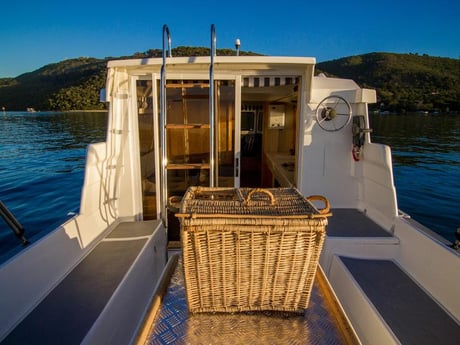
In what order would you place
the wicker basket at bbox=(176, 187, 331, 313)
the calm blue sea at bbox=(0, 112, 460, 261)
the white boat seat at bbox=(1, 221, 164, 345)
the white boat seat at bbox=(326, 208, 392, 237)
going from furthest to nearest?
the calm blue sea at bbox=(0, 112, 460, 261) → the white boat seat at bbox=(326, 208, 392, 237) → the white boat seat at bbox=(1, 221, 164, 345) → the wicker basket at bbox=(176, 187, 331, 313)

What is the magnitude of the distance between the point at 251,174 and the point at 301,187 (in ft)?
13.3

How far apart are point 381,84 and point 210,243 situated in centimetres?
5768

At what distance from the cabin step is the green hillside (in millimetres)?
48544

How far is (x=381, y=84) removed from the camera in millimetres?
48906

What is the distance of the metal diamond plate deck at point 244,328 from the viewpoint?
1396 mm

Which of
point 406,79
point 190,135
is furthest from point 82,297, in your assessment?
point 406,79

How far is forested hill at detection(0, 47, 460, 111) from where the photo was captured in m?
47.4

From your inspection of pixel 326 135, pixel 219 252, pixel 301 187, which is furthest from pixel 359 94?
pixel 219 252

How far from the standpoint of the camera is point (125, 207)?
333 centimetres

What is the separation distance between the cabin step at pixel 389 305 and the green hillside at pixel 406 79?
1911 inches

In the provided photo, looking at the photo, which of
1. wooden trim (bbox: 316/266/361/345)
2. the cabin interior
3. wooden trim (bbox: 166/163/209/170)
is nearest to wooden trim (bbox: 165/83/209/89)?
the cabin interior

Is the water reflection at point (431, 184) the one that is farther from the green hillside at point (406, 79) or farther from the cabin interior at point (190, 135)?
the green hillside at point (406, 79)

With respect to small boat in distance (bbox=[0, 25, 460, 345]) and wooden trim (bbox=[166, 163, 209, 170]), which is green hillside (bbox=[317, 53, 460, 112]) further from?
wooden trim (bbox=[166, 163, 209, 170])

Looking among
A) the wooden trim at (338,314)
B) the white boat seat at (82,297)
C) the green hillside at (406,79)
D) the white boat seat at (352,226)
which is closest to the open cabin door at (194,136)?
the white boat seat at (82,297)
